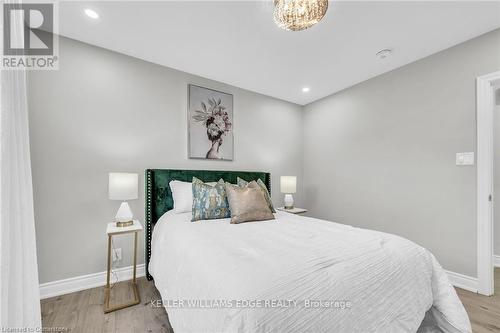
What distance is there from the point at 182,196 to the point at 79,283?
4.34ft

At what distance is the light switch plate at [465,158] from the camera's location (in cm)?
215

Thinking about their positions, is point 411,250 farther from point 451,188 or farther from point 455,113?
point 455,113

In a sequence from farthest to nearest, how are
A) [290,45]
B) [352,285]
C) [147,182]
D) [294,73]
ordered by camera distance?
1. [294,73]
2. [147,182]
3. [290,45]
4. [352,285]

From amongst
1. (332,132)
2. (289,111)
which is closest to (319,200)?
(332,132)

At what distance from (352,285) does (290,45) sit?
2.27 meters

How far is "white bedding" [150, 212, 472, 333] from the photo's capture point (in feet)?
2.89

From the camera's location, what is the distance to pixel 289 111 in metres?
3.97

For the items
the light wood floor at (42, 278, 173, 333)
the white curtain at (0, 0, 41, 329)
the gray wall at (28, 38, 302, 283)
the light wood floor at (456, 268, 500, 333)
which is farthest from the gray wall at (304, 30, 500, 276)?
the white curtain at (0, 0, 41, 329)

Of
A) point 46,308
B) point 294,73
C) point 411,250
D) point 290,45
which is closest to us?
point 411,250

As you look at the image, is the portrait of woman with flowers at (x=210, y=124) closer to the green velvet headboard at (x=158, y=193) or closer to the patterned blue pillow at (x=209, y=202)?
the green velvet headboard at (x=158, y=193)

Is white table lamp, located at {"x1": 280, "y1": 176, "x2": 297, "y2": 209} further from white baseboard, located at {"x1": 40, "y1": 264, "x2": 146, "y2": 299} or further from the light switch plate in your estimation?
white baseboard, located at {"x1": 40, "y1": 264, "x2": 146, "y2": 299}

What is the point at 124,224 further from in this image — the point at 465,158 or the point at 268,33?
the point at 465,158

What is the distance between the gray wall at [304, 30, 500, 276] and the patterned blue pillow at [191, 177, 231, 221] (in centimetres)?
207

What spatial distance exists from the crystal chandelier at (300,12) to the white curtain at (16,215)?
1.55 m
